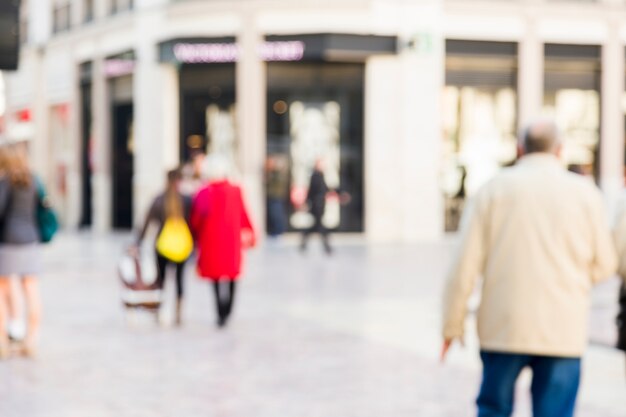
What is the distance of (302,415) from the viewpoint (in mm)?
7270

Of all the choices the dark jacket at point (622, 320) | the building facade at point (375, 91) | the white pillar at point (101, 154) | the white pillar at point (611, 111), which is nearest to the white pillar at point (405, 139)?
the building facade at point (375, 91)

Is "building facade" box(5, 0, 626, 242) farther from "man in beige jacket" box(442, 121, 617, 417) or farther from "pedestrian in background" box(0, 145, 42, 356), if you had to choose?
"man in beige jacket" box(442, 121, 617, 417)

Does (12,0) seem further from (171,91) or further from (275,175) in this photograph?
(171,91)

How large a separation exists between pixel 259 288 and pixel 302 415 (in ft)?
27.7

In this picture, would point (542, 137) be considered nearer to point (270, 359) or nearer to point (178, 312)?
point (270, 359)

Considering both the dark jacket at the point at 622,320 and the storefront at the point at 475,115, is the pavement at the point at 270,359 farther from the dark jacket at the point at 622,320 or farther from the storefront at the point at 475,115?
the storefront at the point at 475,115

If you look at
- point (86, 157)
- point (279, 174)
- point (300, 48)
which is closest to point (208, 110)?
point (279, 174)

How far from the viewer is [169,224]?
11836 millimetres

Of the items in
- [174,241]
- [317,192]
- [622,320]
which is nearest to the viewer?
[622,320]

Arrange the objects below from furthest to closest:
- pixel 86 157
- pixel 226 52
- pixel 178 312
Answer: pixel 86 157 < pixel 226 52 < pixel 178 312

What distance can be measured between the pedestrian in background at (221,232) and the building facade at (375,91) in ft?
50.5

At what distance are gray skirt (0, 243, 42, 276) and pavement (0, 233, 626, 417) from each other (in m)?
0.71

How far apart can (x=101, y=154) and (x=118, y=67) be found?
298cm

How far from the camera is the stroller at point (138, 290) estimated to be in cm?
1195
